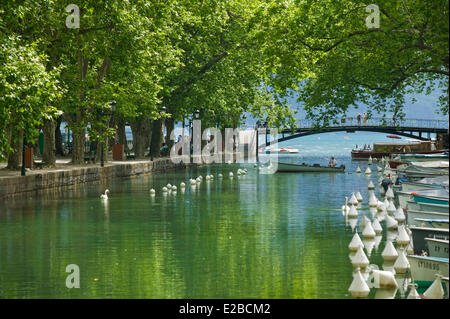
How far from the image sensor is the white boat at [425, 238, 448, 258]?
15530 mm

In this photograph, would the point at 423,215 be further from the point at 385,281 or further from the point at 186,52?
the point at 186,52

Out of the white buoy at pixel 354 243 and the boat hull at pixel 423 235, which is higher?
the boat hull at pixel 423 235

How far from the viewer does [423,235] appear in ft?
55.4

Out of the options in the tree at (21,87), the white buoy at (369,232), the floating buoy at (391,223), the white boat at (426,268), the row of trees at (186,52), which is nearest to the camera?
the white boat at (426,268)

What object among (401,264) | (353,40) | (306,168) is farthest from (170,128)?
(401,264)

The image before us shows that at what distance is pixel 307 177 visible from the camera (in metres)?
55.1

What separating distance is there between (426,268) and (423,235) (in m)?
1.97

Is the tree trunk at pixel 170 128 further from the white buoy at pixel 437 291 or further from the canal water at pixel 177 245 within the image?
the white buoy at pixel 437 291

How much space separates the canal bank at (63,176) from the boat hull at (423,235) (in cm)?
1949

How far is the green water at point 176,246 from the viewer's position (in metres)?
15.6

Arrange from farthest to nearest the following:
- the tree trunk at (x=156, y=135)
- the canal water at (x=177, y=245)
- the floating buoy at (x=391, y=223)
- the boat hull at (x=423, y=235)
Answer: the tree trunk at (x=156, y=135) → the floating buoy at (x=391, y=223) → the boat hull at (x=423, y=235) → the canal water at (x=177, y=245)

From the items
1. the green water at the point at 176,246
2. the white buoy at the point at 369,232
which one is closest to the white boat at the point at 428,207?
the white buoy at the point at 369,232
